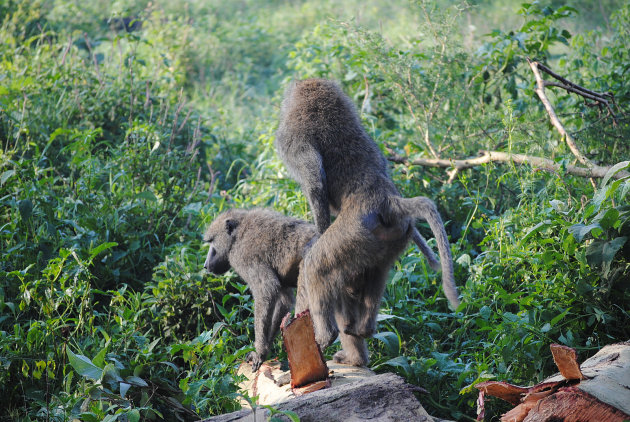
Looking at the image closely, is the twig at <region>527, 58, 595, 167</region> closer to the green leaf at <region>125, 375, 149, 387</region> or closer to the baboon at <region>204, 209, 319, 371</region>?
the baboon at <region>204, 209, 319, 371</region>

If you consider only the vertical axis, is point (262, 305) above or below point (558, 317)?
below

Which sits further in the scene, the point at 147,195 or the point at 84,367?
the point at 147,195

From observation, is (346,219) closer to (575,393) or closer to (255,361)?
(255,361)

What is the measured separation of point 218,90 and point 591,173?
6202mm

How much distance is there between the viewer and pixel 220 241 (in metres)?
5.00

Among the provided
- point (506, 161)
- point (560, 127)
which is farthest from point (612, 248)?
point (506, 161)

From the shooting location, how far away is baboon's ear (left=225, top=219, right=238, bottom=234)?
4.97 meters

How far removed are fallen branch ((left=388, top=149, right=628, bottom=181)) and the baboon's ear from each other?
1.72 metres

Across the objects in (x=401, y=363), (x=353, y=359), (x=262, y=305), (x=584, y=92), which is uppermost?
(x=584, y=92)

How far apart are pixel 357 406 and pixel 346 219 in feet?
4.28

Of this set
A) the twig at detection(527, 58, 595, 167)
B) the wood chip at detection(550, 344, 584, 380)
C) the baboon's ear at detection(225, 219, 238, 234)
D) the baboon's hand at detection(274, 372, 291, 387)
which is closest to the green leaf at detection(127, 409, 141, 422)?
the baboon's hand at detection(274, 372, 291, 387)

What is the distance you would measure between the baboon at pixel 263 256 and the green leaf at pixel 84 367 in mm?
1224

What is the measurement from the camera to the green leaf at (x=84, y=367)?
11.3ft

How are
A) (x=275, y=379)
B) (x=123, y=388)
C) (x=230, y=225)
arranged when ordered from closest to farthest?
(x=123, y=388), (x=275, y=379), (x=230, y=225)
